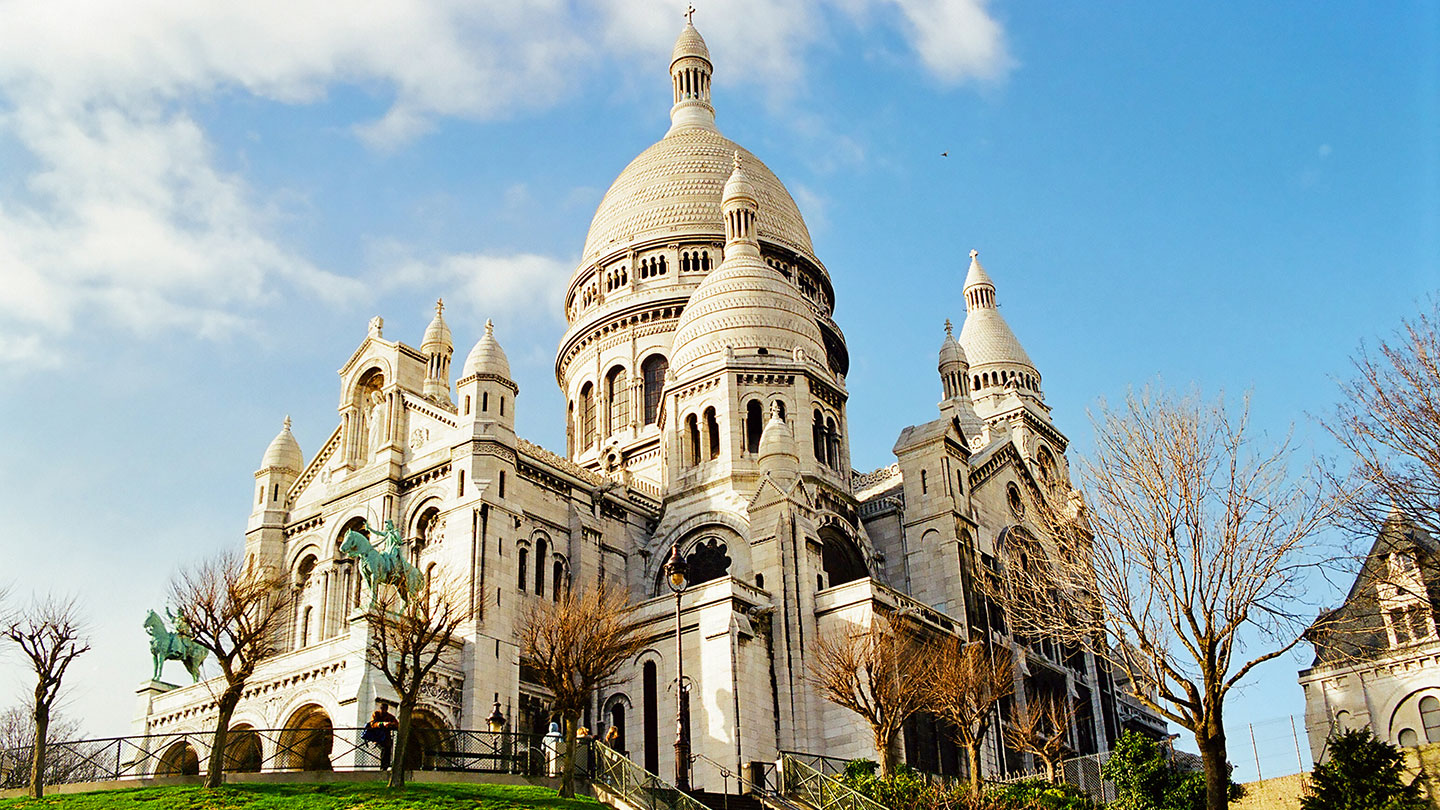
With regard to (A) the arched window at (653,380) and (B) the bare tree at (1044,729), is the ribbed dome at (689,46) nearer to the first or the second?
(A) the arched window at (653,380)

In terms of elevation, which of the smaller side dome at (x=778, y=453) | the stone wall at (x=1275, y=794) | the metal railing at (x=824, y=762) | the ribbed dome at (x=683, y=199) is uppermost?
the ribbed dome at (x=683, y=199)

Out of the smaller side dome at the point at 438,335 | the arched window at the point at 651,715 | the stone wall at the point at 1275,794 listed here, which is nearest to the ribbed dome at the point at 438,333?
the smaller side dome at the point at 438,335

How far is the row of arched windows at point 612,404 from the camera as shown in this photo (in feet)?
222

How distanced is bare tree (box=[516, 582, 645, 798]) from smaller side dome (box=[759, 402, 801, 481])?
33.8 feet

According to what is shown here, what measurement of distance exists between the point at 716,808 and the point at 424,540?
18827 mm

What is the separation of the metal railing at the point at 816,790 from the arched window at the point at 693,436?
17110mm

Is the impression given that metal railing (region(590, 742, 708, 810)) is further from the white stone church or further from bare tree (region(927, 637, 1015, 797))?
bare tree (region(927, 637, 1015, 797))

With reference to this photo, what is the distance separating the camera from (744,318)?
191ft

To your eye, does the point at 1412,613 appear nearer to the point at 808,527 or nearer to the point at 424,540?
the point at 808,527

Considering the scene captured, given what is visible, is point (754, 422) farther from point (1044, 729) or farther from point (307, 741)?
point (307, 741)

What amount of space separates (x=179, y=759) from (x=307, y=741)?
5110 millimetres

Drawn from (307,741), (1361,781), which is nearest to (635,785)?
(307,741)

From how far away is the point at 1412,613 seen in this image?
2927 centimetres

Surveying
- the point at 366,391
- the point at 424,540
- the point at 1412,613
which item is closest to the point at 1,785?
the point at 424,540
